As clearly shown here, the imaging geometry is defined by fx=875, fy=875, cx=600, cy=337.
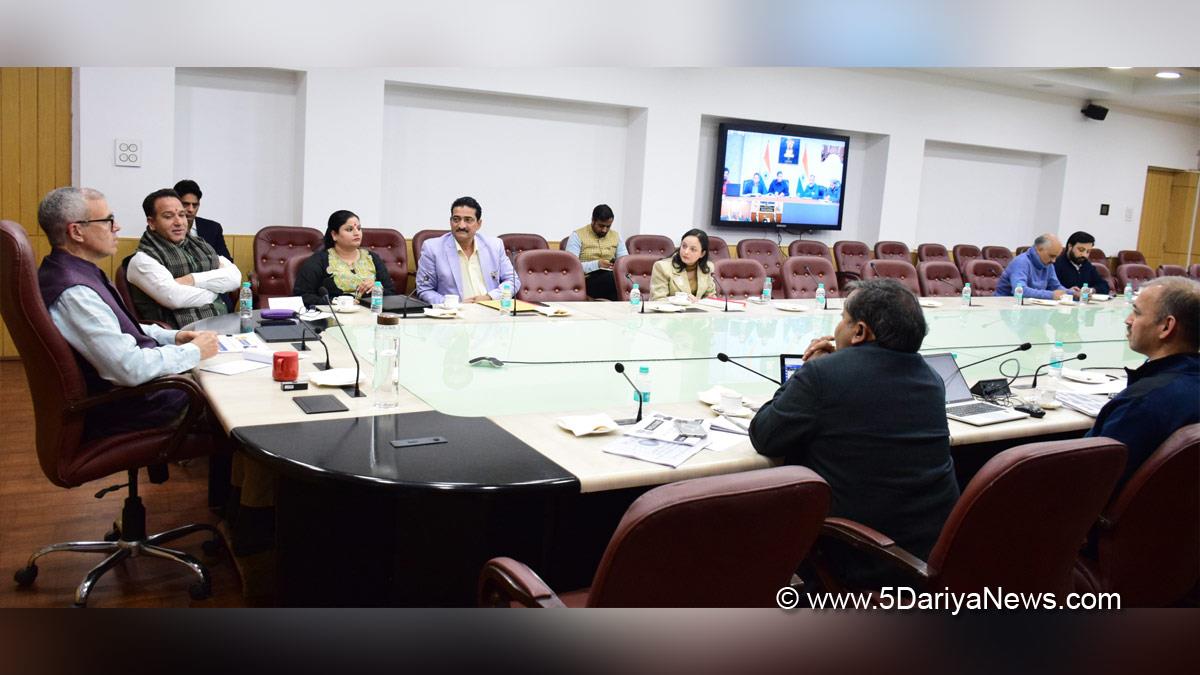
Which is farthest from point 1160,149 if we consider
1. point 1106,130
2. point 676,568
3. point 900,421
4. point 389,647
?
point 389,647

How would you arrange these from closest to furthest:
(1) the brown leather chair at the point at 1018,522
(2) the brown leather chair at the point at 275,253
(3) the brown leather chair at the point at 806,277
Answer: (1) the brown leather chair at the point at 1018,522 < (2) the brown leather chair at the point at 275,253 < (3) the brown leather chair at the point at 806,277

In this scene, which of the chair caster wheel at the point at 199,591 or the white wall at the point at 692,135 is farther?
the white wall at the point at 692,135

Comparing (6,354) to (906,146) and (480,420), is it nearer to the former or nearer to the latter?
(480,420)

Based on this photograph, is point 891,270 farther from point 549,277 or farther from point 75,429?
point 75,429

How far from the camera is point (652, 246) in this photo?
707cm

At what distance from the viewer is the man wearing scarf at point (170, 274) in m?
3.41

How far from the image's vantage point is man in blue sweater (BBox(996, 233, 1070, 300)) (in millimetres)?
6148

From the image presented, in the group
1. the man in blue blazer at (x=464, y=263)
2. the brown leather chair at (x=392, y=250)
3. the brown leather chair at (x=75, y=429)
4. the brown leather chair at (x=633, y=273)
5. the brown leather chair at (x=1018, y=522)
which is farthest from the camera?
the brown leather chair at (x=392, y=250)

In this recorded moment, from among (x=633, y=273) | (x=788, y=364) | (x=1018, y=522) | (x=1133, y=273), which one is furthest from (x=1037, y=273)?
(x=1018, y=522)

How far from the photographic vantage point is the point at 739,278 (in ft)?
17.9

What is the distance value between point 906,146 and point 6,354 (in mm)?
7990

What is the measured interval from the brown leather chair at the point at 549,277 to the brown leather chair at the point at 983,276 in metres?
3.56

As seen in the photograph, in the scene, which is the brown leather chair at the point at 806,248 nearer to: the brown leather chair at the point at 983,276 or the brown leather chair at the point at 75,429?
the brown leather chair at the point at 983,276

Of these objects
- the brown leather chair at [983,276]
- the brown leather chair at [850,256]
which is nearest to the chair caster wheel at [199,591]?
the brown leather chair at [983,276]
